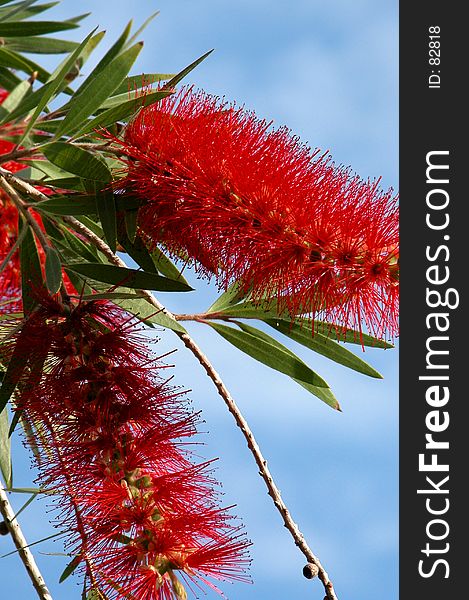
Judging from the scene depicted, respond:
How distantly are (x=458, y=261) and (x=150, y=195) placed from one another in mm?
855

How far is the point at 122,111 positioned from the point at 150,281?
0.35 meters

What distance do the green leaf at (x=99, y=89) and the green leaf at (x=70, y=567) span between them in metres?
0.84

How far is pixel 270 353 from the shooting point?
8.03ft

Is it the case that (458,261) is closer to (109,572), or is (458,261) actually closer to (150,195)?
(150,195)

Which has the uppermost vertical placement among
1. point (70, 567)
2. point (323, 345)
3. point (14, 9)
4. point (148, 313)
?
point (14, 9)

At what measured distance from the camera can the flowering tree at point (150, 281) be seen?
6.02 ft

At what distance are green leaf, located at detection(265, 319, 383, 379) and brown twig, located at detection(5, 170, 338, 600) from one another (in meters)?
0.42

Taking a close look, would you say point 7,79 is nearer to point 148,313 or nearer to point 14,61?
point 14,61

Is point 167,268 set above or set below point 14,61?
below

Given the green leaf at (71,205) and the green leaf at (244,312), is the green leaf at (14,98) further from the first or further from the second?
the green leaf at (244,312)

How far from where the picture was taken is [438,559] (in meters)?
2.41

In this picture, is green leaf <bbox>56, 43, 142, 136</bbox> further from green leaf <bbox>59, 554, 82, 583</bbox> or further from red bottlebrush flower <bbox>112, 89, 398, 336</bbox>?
green leaf <bbox>59, 554, 82, 583</bbox>

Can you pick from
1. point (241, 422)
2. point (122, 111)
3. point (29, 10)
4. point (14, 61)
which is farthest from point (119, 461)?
point (29, 10)

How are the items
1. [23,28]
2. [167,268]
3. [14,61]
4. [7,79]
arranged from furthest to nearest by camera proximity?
[23,28] → [7,79] → [14,61] → [167,268]
